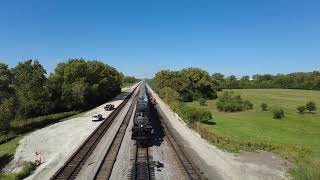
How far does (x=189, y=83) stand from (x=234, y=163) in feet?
289

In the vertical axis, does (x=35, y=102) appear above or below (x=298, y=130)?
above

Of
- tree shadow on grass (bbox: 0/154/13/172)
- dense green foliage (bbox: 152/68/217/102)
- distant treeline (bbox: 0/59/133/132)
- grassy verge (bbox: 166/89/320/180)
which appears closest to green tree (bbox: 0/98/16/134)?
distant treeline (bbox: 0/59/133/132)

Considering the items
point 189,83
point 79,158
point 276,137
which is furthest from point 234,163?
point 189,83

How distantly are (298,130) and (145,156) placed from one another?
31.2 m

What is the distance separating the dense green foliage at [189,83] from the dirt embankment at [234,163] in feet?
252

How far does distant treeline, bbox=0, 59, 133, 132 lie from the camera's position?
64125 mm

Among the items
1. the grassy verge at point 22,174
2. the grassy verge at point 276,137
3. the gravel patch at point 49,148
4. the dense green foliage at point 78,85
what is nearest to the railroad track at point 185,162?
the grassy verge at point 276,137

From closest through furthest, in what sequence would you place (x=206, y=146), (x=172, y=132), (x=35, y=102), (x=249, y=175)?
(x=249, y=175) < (x=206, y=146) < (x=172, y=132) < (x=35, y=102)

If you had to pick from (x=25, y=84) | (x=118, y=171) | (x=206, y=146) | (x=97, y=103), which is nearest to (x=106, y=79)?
(x=97, y=103)

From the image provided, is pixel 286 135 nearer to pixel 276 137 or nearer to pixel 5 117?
pixel 276 137

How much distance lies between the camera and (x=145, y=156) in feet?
98.7

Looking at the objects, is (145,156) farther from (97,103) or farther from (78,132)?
(97,103)

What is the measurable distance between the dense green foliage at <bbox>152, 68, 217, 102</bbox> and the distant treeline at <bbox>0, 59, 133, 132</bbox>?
22765 millimetres

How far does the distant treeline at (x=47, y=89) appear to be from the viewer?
64.1 meters
